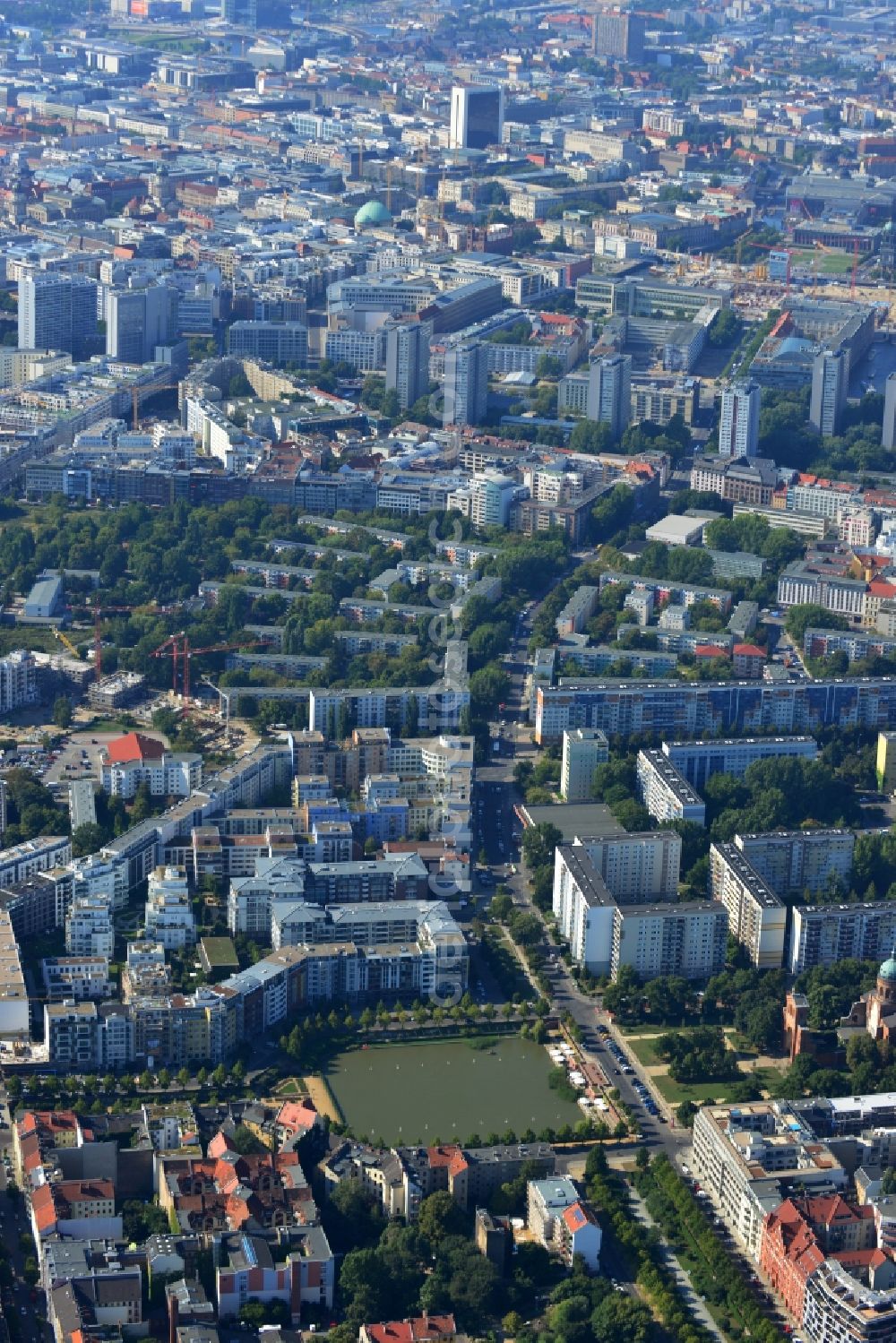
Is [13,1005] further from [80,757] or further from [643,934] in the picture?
[80,757]

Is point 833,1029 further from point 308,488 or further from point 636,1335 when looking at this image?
point 308,488

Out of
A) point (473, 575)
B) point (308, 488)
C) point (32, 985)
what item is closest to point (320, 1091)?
point (32, 985)

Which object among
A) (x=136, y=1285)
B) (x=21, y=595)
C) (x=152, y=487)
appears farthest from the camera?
(x=152, y=487)

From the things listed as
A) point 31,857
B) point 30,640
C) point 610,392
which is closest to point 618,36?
point 610,392

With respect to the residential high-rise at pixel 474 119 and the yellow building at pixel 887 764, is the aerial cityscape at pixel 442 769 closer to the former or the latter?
the yellow building at pixel 887 764

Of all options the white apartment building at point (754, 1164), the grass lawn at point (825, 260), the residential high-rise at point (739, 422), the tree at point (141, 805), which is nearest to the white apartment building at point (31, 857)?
the tree at point (141, 805)

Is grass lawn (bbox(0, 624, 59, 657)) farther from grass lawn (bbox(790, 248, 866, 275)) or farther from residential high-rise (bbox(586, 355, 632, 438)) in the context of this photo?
grass lawn (bbox(790, 248, 866, 275))

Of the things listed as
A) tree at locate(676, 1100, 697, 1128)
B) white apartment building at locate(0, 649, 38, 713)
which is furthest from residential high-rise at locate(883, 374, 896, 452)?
tree at locate(676, 1100, 697, 1128)
